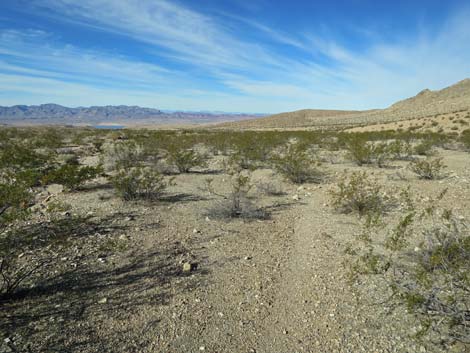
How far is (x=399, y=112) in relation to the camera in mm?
61250

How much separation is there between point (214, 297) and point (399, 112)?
6810 cm

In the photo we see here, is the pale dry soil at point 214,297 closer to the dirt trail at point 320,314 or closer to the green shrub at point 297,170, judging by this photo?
the dirt trail at point 320,314

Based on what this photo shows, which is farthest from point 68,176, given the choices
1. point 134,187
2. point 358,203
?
point 358,203

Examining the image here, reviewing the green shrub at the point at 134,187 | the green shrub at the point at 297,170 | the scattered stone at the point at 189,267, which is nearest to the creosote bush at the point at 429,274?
the scattered stone at the point at 189,267

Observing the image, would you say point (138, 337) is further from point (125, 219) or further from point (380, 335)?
point (125, 219)

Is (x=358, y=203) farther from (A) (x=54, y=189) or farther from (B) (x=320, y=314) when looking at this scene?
(A) (x=54, y=189)

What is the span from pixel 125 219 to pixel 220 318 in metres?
3.95

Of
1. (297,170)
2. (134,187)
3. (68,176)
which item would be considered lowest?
(134,187)

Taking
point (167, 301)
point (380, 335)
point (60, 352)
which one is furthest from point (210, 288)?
point (380, 335)

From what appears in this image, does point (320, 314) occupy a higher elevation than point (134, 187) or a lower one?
lower

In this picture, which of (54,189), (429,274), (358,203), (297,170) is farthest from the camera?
(297,170)

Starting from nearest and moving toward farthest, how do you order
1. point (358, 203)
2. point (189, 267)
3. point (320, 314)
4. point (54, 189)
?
point (320, 314) < point (189, 267) < point (358, 203) < point (54, 189)

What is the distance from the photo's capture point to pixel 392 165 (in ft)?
41.3

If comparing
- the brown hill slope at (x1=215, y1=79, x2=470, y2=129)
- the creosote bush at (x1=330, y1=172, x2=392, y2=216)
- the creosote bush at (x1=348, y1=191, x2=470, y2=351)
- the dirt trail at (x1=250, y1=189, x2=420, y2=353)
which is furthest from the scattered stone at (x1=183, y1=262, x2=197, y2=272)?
the brown hill slope at (x1=215, y1=79, x2=470, y2=129)
